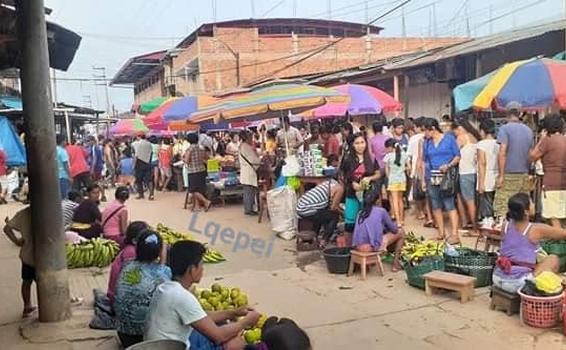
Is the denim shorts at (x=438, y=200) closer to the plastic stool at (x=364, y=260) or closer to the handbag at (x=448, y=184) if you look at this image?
the handbag at (x=448, y=184)

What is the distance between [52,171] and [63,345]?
5.53 ft

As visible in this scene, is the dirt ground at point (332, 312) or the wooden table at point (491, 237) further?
the wooden table at point (491, 237)

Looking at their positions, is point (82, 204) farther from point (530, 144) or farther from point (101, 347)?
point (530, 144)

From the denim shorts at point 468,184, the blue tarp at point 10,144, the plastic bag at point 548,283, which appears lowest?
the plastic bag at point 548,283

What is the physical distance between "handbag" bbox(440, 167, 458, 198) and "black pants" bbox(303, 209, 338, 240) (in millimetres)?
1665

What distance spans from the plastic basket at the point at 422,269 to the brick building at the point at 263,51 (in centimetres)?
2693

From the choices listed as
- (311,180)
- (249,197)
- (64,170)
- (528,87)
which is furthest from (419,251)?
(64,170)

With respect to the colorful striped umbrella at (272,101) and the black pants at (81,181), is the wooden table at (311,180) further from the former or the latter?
the black pants at (81,181)

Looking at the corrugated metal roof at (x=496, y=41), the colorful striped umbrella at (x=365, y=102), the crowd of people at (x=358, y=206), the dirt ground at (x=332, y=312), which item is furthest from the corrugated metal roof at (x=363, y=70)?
the dirt ground at (x=332, y=312)

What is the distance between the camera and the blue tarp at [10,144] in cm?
720

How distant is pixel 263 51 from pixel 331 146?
23.6 m

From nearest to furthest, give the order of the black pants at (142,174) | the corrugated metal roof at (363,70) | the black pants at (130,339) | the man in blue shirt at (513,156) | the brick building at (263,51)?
the black pants at (130,339)
the man in blue shirt at (513,156)
the black pants at (142,174)
the corrugated metal roof at (363,70)
the brick building at (263,51)

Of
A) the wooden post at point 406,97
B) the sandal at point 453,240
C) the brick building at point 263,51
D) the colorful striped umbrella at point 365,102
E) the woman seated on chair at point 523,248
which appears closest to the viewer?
the woman seated on chair at point 523,248

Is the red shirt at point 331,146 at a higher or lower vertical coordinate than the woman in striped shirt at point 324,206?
higher
